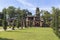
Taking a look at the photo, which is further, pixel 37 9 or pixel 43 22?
pixel 37 9

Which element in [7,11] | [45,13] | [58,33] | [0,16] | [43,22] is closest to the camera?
[58,33]

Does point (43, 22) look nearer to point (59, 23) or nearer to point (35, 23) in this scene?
point (35, 23)

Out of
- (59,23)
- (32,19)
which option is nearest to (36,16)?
(32,19)

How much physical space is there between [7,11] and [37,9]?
98.6 ft

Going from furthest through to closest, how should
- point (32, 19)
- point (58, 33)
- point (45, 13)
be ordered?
point (32, 19) < point (45, 13) < point (58, 33)

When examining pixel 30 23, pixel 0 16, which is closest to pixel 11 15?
pixel 0 16

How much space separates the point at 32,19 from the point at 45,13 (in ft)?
44.2

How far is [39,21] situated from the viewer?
8394 centimetres

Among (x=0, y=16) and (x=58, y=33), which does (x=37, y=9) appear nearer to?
(x=0, y=16)

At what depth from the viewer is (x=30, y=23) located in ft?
259

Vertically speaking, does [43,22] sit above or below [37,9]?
below

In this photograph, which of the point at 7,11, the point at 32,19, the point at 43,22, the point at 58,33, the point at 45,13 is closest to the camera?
the point at 58,33

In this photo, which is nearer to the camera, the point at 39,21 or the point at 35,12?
the point at 39,21

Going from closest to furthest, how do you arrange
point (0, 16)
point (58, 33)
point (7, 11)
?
point (58, 33)
point (0, 16)
point (7, 11)
